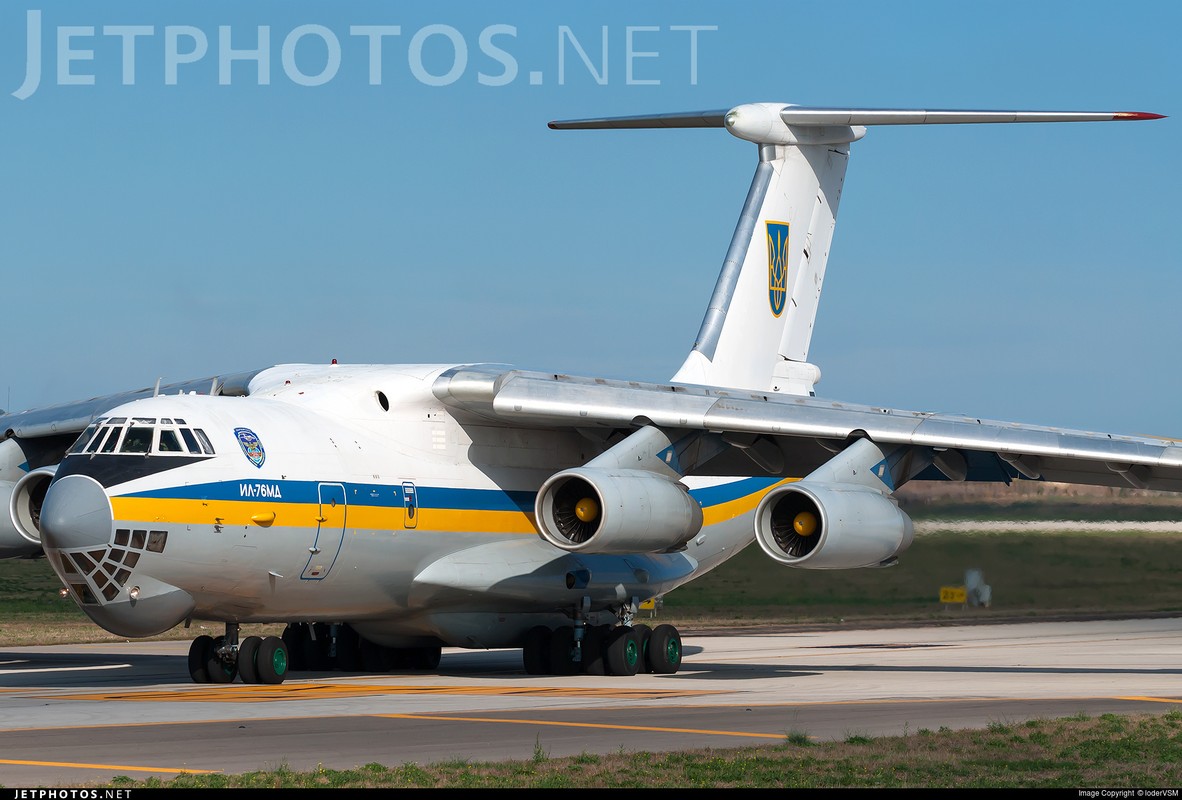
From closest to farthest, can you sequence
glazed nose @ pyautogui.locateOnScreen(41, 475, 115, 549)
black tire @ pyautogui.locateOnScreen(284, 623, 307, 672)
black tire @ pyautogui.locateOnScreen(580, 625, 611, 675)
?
glazed nose @ pyautogui.locateOnScreen(41, 475, 115, 549), black tire @ pyautogui.locateOnScreen(580, 625, 611, 675), black tire @ pyautogui.locateOnScreen(284, 623, 307, 672)

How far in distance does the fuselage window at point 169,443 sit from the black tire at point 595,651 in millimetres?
4589

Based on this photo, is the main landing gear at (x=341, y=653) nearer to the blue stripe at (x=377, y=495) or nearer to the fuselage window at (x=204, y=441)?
the blue stripe at (x=377, y=495)

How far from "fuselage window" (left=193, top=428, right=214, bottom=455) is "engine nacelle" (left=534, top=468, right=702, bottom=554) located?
268 centimetres

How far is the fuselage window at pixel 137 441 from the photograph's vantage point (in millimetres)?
12664

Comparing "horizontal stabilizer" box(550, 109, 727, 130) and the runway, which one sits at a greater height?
"horizontal stabilizer" box(550, 109, 727, 130)

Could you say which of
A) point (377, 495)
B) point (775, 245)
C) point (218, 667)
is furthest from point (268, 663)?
point (775, 245)

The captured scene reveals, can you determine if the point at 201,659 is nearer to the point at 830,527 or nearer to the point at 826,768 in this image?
the point at 830,527

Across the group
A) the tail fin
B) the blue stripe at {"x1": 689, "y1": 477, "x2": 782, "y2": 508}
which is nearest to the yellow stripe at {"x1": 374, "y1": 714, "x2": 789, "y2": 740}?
the blue stripe at {"x1": 689, "y1": 477, "x2": 782, "y2": 508}

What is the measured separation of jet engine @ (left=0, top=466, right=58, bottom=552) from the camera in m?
15.3

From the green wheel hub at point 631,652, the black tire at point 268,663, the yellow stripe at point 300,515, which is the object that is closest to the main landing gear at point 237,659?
the black tire at point 268,663

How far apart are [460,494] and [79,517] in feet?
12.3

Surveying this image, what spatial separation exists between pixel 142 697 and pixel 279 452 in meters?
2.22

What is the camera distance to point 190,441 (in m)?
12.8

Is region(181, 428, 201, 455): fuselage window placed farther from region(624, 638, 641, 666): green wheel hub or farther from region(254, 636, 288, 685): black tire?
region(624, 638, 641, 666): green wheel hub
